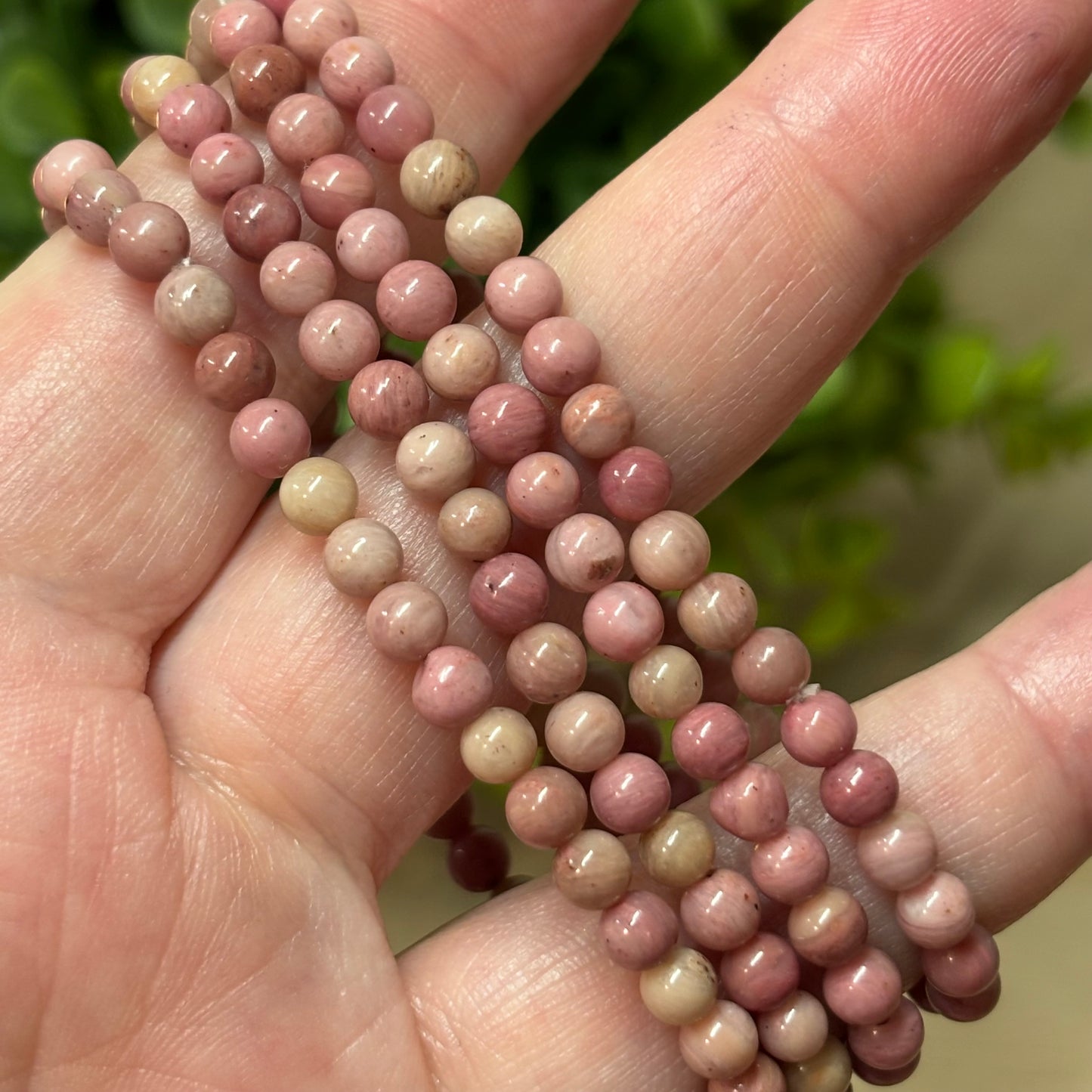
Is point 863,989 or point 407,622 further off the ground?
Result: point 407,622

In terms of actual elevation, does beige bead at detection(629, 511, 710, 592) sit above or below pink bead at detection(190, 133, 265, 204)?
below

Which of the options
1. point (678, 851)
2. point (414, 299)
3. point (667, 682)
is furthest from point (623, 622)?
point (414, 299)

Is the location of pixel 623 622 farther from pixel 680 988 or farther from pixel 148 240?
pixel 148 240

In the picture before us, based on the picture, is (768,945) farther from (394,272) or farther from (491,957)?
(394,272)

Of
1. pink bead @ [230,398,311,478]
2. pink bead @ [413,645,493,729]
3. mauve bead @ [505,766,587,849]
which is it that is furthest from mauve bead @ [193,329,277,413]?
mauve bead @ [505,766,587,849]

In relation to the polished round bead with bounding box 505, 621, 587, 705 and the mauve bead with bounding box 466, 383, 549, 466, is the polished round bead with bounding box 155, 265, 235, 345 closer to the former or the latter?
the mauve bead with bounding box 466, 383, 549, 466

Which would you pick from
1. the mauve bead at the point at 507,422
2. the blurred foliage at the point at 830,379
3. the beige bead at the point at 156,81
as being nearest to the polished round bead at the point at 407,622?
the mauve bead at the point at 507,422

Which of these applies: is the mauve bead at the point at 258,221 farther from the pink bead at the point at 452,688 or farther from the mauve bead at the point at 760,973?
the mauve bead at the point at 760,973
